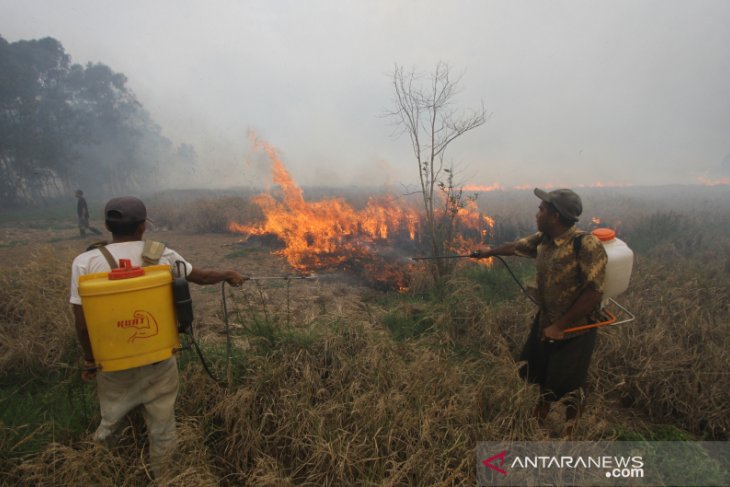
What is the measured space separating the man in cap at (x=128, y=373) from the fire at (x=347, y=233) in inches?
225

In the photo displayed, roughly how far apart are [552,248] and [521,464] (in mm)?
1847

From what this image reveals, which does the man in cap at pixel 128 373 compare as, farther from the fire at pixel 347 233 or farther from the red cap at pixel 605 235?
the fire at pixel 347 233

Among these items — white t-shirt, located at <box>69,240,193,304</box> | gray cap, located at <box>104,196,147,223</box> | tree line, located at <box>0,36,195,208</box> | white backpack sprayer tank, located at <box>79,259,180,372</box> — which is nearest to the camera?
white backpack sprayer tank, located at <box>79,259,180,372</box>

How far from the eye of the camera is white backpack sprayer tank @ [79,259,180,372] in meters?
2.03

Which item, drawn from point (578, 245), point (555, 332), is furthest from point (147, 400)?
point (578, 245)

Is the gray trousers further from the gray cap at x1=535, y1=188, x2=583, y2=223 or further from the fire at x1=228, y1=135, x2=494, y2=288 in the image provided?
the fire at x1=228, y1=135, x2=494, y2=288

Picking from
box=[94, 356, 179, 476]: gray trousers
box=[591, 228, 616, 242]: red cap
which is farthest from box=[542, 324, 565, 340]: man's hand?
box=[94, 356, 179, 476]: gray trousers

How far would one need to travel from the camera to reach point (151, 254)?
2.31 metres

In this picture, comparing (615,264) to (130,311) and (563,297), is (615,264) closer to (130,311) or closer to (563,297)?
(563,297)

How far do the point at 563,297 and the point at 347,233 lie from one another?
8.02 metres

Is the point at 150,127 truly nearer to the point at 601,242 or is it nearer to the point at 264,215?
the point at 264,215

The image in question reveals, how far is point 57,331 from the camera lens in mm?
4465

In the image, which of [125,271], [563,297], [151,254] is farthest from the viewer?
[563,297]

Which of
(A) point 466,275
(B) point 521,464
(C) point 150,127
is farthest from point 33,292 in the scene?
(C) point 150,127
